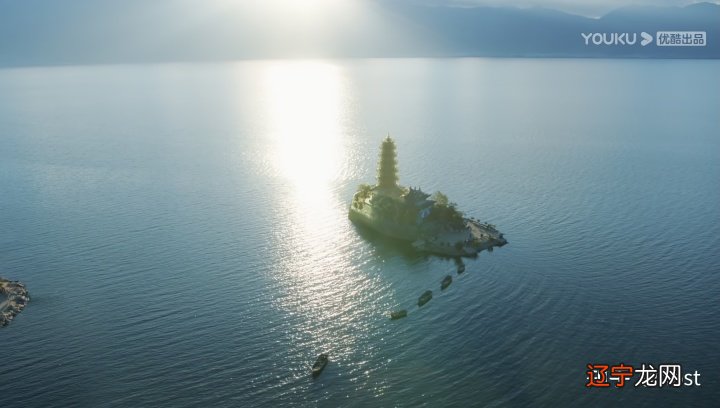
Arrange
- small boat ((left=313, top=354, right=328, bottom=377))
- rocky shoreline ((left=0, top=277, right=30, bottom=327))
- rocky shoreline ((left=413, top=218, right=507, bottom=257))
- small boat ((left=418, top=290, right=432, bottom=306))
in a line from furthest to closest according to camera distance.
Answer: rocky shoreline ((left=413, top=218, right=507, bottom=257))
small boat ((left=418, top=290, right=432, bottom=306))
rocky shoreline ((left=0, top=277, right=30, bottom=327))
small boat ((left=313, top=354, right=328, bottom=377))

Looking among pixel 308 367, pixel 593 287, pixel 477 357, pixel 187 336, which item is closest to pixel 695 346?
pixel 593 287

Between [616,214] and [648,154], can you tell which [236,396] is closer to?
[616,214]

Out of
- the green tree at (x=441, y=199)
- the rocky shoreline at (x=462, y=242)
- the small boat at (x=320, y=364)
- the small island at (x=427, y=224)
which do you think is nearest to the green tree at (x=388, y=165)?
the small island at (x=427, y=224)

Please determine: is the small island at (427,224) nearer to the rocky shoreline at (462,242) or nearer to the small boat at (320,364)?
the rocky shoreline at (462,242)

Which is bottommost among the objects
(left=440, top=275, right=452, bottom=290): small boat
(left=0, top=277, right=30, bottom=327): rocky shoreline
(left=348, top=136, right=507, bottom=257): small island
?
(left=440, top=275, right=452, bottom=290): small boat

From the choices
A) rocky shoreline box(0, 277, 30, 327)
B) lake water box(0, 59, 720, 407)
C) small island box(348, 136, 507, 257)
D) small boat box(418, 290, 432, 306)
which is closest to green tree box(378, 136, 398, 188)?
small island box(348, 136, 507, 257)

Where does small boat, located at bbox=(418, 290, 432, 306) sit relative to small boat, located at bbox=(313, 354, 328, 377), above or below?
above

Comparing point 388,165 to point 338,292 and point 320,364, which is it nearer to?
point 338,292

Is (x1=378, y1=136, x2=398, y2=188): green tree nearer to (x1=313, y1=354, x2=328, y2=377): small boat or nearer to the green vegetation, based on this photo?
the green vegetation
